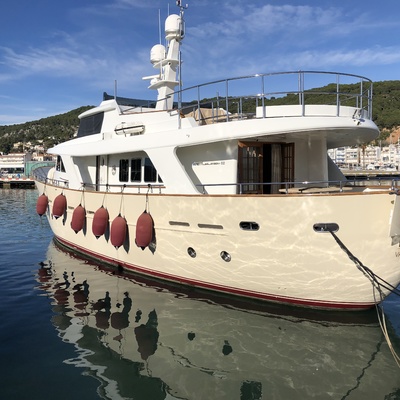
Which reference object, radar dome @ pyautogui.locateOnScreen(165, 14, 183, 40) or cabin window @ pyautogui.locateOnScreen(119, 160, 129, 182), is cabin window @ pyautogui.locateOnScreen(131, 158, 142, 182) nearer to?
cabin window @ pyautogui.locateOnScreen(119, 160, 129, 182)

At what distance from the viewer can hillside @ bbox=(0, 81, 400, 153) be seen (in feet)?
393

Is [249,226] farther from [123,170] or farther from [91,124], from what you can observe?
[91,124]

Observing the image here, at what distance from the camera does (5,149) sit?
13975 cm

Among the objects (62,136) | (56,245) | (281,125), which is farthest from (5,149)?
(281,125)

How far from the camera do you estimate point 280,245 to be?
22.7 ft

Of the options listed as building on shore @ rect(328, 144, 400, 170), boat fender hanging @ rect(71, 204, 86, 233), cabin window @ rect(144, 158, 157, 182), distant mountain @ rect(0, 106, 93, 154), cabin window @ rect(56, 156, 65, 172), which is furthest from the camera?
distant mountain @ rect(0, 106, 93, 154)

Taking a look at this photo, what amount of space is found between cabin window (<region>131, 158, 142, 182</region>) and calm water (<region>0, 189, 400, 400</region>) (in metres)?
3.03

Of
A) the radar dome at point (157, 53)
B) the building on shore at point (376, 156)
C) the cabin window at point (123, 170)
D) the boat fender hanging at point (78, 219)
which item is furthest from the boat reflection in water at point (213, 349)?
the building on shore at point (376, 156)

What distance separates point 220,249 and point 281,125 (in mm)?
2766

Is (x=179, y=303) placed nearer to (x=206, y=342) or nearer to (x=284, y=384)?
(x=206, y=342)

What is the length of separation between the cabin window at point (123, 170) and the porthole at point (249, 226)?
4664 millimetres

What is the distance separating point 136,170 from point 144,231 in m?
2.54

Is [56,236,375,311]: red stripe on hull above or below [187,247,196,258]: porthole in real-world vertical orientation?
below

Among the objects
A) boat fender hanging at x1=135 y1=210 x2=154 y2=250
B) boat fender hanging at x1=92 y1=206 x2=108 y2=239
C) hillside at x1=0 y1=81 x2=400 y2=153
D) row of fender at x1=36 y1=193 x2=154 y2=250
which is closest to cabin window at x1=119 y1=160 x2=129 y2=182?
row of fender at x1=36 y1=193 x2=154 y2=250
